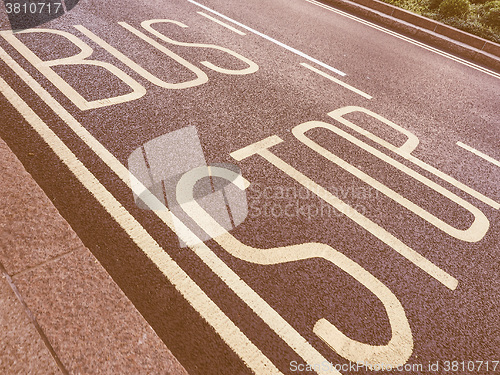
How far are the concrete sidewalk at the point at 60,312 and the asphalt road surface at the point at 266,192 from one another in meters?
0.23

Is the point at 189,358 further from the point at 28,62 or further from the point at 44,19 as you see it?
the point at 44,19

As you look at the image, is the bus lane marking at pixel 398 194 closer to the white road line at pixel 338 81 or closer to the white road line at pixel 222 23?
the white road line at pixel 338 81

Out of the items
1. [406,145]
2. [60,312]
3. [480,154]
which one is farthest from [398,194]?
[60,312]

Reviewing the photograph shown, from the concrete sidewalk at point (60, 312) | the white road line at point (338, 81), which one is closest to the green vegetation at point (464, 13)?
the white road line at point (338, 81)

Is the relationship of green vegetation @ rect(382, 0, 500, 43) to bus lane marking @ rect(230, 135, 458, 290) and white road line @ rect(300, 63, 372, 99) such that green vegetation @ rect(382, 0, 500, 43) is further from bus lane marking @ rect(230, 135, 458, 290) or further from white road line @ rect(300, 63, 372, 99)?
bus lane marking @ rect(230, 135, 458, 290)

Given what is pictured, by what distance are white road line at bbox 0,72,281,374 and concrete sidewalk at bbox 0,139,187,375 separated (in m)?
0.39

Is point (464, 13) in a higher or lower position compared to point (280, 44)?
higher

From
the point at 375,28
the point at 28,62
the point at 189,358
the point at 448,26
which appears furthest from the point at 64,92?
the point at 448,26

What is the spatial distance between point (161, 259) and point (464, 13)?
11274mm

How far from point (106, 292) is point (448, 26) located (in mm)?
10667

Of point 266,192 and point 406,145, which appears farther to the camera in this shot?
point 406,145

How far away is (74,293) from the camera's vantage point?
80.1 inches

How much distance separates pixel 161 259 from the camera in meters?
2.53

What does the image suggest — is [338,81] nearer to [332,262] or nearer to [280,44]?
[280,44]
